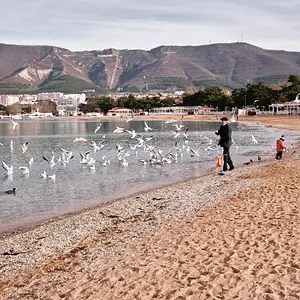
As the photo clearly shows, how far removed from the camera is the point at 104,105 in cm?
18250

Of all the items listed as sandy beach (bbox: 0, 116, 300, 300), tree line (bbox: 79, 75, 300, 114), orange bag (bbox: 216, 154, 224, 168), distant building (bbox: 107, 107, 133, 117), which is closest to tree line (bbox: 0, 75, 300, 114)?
tree line (bbox: 79, 75, 300, 114)

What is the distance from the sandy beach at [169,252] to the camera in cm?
628

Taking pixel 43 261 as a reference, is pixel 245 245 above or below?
above

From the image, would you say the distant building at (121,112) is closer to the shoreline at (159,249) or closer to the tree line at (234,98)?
the tree line at (234,98)

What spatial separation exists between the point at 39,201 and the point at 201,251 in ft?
33.2

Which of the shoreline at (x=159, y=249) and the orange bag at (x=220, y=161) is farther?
the orange bag at (x=220, y=161)

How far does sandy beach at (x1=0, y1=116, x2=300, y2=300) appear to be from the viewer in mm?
6277

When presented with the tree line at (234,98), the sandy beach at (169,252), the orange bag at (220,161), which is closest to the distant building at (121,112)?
the tree line at (234,98)

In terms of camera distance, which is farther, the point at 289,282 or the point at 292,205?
the point at 292,205

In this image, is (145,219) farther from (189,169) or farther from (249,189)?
(189,169)

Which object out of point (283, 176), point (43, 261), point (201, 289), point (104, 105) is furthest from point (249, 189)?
point (104, 105)

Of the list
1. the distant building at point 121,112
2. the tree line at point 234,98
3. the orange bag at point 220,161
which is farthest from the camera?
the distant building at point 121,112

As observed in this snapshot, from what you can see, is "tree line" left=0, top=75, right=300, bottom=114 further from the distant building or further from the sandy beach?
the sandy beach

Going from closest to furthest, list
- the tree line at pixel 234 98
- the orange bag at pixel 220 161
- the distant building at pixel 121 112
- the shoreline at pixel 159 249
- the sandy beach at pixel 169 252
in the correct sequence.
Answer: the sandy beach at pixel 169 252
the shoreline at pixel 159 249
the orange bag at pixel 220 161
the tree line at pixel 234 98
the distant building at pixel 121 112
